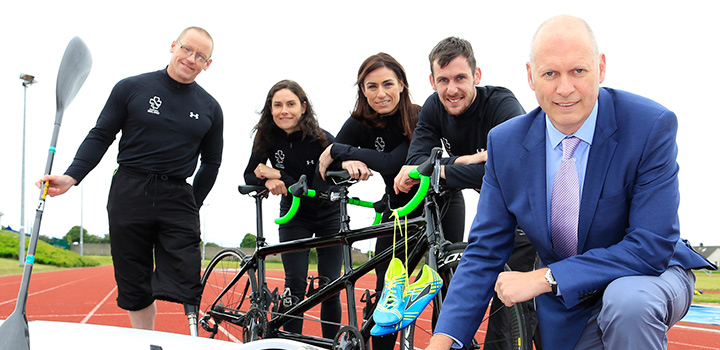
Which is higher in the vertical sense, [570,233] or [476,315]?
[570,233]

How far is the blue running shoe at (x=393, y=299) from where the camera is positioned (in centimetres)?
237

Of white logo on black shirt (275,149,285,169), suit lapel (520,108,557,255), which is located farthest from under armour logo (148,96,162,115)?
suit lapel (520,108,557,255)

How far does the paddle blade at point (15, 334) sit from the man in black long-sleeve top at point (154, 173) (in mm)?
894

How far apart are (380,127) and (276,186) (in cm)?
91

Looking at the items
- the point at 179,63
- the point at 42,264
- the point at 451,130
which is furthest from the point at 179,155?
the point at 42,264

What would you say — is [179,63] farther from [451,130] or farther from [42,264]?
[42,264]

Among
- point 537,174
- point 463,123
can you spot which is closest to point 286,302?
point 463,123

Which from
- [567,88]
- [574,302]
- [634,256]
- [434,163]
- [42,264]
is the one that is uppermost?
[567,88]

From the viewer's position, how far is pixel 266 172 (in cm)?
416

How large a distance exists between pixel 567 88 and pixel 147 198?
10.3 feet

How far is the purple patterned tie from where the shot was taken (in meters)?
1.76

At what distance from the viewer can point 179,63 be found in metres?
4.02

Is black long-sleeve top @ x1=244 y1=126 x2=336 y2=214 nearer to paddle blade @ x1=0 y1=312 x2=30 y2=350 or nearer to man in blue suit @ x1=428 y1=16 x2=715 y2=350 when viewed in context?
paddle blade @ x1=0 y1=312 x2=30 y2=350

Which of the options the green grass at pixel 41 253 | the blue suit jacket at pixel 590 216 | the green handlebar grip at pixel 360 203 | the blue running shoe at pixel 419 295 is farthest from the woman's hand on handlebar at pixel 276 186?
the green grass at pixel 41 253
